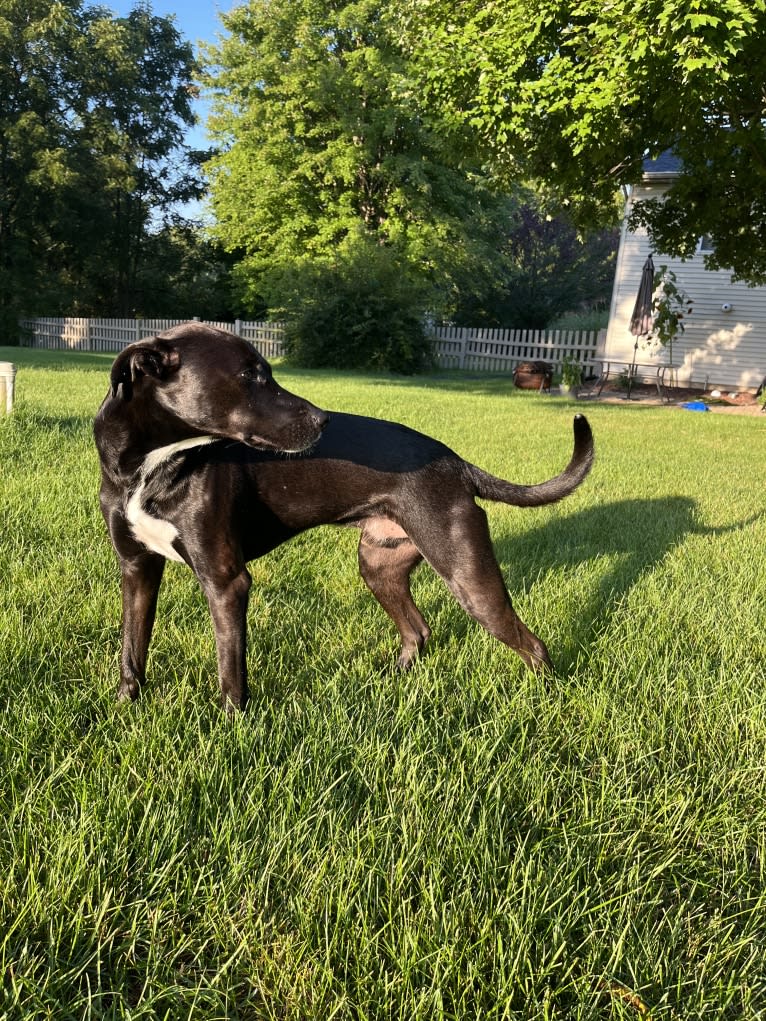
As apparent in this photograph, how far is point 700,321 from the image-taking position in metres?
21.0

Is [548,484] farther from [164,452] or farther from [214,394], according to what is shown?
[164,452]

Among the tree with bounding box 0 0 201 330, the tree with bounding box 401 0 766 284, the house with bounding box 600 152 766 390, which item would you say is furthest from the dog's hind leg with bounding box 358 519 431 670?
the tree with bounding box 0 0 201 330

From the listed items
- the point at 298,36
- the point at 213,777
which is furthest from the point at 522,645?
the point at 298,36

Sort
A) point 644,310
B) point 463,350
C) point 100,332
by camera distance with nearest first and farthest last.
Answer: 1. point 644,310
2. point 463,350
3. point 100,332

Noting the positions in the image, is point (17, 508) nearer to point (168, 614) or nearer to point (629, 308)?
point (168, 614)

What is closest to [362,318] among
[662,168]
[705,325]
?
[662,168]

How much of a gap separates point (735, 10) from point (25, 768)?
28.5 feet

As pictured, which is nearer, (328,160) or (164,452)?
(164,452)

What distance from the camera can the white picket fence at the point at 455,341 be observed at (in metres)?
23.2

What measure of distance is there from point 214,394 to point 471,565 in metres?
1.12

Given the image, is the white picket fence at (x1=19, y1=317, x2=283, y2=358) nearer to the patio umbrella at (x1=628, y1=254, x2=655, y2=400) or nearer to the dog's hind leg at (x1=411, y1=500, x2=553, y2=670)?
the patio umbrella at (x1=628, y1=254, x2=655, y2=400)

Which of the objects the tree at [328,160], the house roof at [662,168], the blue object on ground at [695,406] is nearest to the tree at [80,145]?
the tree at [328,160]

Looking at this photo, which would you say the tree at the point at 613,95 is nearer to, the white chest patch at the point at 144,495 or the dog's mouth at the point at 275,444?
the dog's mouth at the point at 275,444

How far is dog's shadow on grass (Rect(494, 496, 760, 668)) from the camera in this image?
369 cm
